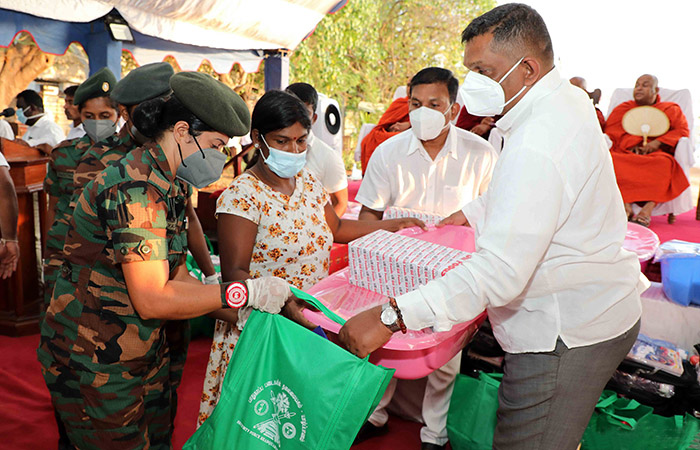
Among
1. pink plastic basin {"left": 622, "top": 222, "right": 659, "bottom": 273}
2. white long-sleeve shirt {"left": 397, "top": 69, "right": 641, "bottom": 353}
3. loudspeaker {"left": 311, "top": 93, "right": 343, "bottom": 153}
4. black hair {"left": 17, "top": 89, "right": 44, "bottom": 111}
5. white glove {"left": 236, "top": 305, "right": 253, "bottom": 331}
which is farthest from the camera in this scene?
black hair {"left": 17, "top": 89, "right": 44, "bottom": 111}

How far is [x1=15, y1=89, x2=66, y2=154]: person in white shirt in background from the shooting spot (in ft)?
18.4

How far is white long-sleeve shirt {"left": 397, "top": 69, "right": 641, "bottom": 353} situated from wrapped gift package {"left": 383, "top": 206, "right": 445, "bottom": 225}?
0.85 m

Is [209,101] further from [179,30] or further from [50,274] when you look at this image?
[179,30]

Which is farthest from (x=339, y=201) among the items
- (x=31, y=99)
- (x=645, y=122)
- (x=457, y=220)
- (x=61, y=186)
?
(x=31, y=99)

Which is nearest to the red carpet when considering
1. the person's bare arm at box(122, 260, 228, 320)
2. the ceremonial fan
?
the person's bare arm at box(122, 260, 228, 320)

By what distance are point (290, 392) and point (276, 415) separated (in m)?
0.08

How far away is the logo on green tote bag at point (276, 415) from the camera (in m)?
1.21

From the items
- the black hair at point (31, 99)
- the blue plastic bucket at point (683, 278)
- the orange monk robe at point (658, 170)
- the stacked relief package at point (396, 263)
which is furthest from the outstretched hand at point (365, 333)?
the black hair at point (31, 99)

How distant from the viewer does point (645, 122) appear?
5.77 m

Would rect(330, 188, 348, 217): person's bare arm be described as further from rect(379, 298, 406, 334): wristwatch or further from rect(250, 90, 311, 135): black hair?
rect(379, 298, 406, 334): wristwatch

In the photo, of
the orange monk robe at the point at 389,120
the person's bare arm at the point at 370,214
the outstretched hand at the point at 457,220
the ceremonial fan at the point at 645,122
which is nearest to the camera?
the outstretched hand at the point at 457,220

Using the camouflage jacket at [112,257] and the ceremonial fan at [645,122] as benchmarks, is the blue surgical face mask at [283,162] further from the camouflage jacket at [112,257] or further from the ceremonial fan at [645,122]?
the ceremonial fan at [645,122]

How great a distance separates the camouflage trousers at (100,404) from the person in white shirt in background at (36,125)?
4870mm

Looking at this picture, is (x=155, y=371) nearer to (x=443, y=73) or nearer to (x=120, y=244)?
(x=120, y=244)
